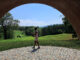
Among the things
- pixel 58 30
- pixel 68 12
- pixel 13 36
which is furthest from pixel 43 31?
pixel 68 12

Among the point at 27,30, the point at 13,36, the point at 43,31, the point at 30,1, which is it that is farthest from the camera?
the point at 27,30

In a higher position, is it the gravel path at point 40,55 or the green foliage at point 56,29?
the green foliage at point 56,29

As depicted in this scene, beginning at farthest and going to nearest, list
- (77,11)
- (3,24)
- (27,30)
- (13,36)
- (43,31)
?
(27,30)
(43,31)
(3,24)
(13,36)
(77,11)

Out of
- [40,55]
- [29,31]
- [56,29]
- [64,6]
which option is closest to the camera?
[64,6]

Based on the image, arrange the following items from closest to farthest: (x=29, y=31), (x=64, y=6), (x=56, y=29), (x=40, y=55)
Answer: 1. (x=64, y=6)
2. (x=40, y=55)
3. (x=56, y=29)
4. (x=29, y=31)

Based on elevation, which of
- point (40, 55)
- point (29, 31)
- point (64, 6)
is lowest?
point (40, 55)

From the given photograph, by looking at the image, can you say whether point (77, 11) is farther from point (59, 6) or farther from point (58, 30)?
point (58, 30)

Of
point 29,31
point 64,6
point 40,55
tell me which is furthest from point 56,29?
point 64,6

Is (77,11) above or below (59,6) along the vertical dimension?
below

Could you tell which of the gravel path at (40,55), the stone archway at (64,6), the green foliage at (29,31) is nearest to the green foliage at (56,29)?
the green foliage at (29,31)

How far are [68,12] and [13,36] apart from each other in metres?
22.2

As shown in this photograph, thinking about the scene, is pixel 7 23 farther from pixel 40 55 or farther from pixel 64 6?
pixel 64 6

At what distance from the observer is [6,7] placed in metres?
1.59

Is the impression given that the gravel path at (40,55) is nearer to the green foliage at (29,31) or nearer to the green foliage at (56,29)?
the green foliage at (56,29)
